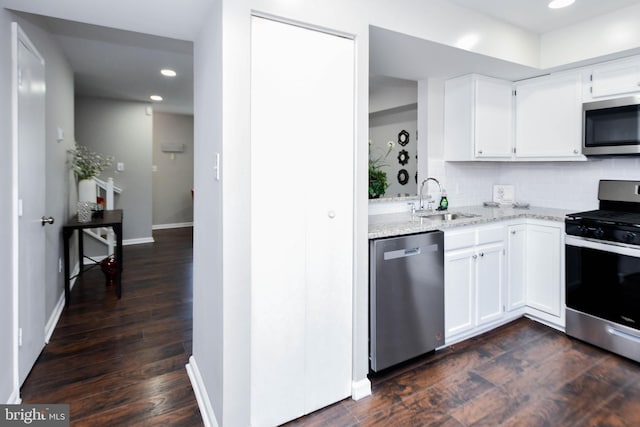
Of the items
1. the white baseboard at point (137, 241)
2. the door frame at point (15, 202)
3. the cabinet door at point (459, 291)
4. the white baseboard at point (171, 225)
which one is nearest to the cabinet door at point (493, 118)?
the cabinet door at point (459, 291)

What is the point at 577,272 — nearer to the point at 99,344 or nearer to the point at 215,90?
the point at 215,90

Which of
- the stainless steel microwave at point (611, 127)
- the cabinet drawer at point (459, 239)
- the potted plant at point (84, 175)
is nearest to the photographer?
the cabinet drawer at point (459, 239)

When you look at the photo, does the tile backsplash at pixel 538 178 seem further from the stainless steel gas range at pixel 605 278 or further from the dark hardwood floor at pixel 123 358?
the dark hardwood floor at pixel 123 358

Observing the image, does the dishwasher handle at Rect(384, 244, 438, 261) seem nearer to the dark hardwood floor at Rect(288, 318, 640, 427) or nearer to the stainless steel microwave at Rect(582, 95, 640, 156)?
the dark hardwood floor at Rect(288, 318, 640, 427)

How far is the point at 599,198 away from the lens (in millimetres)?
3162

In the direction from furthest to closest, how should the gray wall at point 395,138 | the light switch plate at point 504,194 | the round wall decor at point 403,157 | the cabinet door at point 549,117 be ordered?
the round wall decor at point 403,157, the gray wall at point 395,138, the light switch plate at point 504,194, the cabinet door at point 549,117

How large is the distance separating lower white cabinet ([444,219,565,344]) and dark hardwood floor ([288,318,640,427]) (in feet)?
0.80

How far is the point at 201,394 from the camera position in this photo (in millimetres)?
2062

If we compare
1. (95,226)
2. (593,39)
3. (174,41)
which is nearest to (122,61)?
(174,41)

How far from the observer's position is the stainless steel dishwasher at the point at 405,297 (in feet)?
7.20

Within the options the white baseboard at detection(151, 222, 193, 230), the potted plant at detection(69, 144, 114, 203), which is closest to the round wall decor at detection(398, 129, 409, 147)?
the potted plant at detection(69, 144, 114, 203)

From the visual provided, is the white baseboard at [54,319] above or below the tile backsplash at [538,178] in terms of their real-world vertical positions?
below

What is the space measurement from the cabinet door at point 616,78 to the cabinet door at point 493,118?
676mm

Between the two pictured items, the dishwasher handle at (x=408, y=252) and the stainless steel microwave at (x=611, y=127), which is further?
the stainless steel microwave at (x=611, y=127)
